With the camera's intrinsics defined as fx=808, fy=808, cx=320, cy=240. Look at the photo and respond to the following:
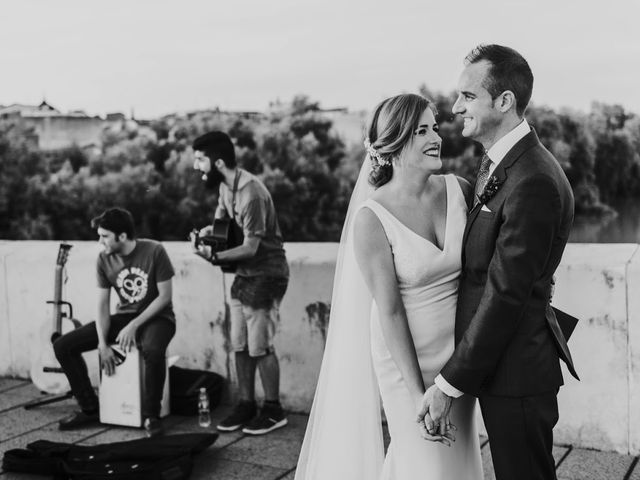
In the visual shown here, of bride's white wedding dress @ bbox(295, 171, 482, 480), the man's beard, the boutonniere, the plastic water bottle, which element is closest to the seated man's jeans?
the plastic water bottle

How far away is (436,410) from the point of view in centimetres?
235

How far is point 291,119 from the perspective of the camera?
29.8 feet

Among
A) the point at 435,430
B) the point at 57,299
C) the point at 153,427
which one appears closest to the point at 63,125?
the point at 57,299

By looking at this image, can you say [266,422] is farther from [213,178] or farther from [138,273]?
[213,178]

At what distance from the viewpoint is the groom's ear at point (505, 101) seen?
2.26 meters

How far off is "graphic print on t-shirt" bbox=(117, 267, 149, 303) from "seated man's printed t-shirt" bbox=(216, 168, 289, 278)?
0.68 meters

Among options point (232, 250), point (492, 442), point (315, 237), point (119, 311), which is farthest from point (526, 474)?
point (315, 237)

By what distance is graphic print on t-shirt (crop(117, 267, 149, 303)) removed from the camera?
5.12 metres

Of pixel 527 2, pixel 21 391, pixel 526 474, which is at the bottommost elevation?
pixel 21 391

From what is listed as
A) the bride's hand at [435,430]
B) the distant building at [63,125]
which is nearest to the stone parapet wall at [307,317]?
the bride's hand at [435,430]

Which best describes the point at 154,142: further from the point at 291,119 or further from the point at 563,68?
the point at 563,68

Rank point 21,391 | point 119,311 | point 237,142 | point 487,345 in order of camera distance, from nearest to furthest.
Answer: point 487,345
point 119,311
point 21,391
point 237,142

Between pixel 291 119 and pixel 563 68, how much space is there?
3194 mm

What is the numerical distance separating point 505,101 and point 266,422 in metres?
3.07
